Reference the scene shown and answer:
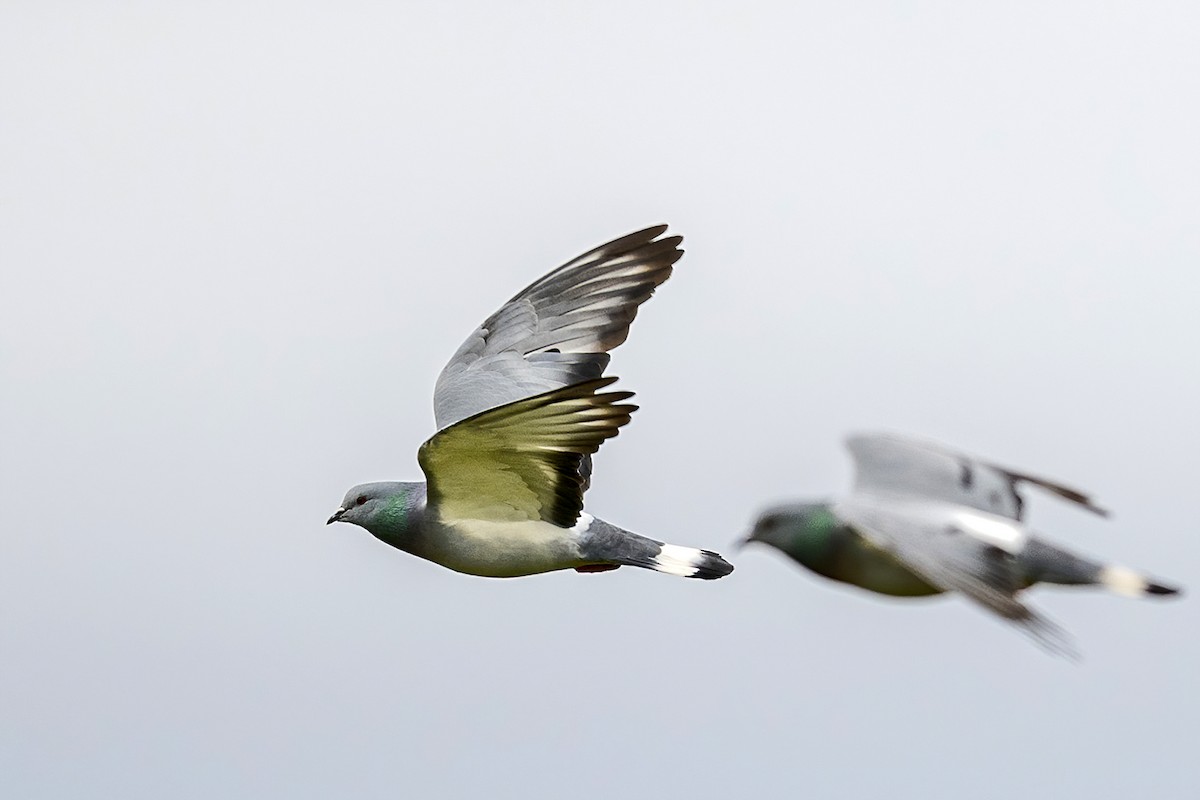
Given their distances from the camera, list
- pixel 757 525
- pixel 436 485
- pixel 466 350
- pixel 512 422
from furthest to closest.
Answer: pixel 466 350 → pixel 757 525 → pixel 436 485 → pixel 512 422

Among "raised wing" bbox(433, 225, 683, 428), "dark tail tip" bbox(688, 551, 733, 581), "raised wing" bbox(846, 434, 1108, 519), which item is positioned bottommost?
"dark tail tip" bbox(688, 551, 733, 581)

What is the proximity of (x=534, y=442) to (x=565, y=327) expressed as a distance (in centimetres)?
243

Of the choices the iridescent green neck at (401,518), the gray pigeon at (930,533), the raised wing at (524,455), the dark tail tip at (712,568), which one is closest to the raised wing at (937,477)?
the gray pigeon at (930,533)

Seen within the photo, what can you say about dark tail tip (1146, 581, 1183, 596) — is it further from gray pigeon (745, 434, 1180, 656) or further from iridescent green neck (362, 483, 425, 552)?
iridescent green neck (362, 483, 425, 552)

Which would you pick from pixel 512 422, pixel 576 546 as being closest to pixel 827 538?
pixel 576 546

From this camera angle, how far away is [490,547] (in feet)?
33.5

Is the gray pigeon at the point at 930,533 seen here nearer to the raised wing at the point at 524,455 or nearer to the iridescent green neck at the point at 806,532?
the iridescent green neck at the point at 806,532

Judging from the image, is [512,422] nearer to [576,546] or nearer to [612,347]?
[576,546]

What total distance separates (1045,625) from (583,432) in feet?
9.32

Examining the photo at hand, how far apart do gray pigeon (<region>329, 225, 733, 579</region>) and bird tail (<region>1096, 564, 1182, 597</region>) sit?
2.16 metres

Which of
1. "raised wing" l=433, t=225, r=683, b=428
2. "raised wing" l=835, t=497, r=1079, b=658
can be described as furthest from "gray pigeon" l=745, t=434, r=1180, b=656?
"raised wing" l=433, t=225, r=683, b=428

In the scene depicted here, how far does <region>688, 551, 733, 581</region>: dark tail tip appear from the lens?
1059 centimetres

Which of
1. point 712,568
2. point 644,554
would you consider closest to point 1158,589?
point 712,568

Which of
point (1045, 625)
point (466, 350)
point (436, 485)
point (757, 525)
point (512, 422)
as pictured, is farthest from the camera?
point (466, 350)
